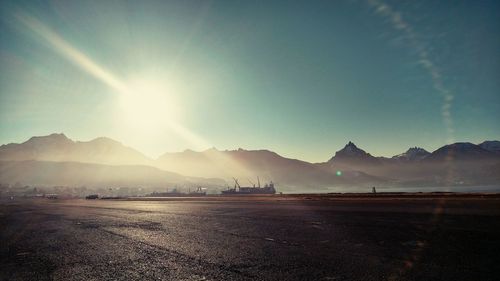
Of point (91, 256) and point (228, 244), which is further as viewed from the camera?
point (228, 244)

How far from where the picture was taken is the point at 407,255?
21.8 feet

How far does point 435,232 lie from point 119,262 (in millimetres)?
9508

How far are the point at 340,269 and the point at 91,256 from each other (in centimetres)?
646

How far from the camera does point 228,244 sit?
8.98 metres

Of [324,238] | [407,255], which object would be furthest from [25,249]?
[407,255]

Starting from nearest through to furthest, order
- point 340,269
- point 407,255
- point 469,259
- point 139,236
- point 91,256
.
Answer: point 340,269, point 469,259, point 407,255, point 91,256, point 139,236

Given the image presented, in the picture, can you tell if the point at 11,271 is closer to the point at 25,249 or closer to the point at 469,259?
the point at 25,249

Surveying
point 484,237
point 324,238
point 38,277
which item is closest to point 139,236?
point 38,277

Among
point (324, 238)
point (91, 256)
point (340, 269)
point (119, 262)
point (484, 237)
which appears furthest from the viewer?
point (324, 238)

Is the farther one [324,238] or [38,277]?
[324,238]

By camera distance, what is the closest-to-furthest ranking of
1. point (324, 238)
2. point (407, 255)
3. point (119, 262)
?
1. point (407, 255)
2. point (119, 262)
3. point (324, 238)

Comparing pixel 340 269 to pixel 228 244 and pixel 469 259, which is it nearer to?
pixel 469 259

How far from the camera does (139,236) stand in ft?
37.5

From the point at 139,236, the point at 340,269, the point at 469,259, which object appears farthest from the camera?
the point at 139,236
